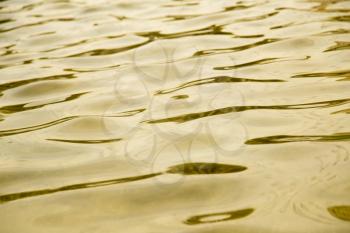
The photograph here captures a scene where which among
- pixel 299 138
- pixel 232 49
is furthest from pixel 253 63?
pixel 299 138

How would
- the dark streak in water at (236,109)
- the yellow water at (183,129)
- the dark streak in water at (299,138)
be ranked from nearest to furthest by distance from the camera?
the yellow water at (183,129), the dark streak in water at (299,138), the dark streak in water at (236,109)

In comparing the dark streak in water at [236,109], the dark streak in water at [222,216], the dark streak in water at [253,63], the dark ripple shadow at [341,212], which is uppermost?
the dark streak in water at [253,63]

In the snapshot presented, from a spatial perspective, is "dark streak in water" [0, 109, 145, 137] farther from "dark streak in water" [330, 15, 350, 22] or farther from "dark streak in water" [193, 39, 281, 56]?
"dark streak in water" [330, 15, 350, 22]

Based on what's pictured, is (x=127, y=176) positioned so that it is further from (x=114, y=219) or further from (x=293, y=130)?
(x=293, y=130)

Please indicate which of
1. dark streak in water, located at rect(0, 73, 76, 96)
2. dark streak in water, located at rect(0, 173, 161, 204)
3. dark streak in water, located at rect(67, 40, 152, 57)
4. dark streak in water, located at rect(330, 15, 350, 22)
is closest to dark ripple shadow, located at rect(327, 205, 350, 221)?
dark streak in water, located at rect(0, 173, 161, 204)

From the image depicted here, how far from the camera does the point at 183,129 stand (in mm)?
1774

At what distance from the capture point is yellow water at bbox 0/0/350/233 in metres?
1.29

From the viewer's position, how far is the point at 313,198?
4.13 ft

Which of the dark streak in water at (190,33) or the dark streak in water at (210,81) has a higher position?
the dark streak in water at (190,33)

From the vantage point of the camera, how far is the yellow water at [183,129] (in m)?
1.29

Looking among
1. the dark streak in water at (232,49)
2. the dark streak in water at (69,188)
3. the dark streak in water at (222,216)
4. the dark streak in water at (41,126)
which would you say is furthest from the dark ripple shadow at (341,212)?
the dark streak in water at (232,49)

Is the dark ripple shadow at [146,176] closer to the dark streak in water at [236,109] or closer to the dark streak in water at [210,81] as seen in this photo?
the dark streak in water at [236,109]

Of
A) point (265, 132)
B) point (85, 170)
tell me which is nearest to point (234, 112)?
point (265, 132)

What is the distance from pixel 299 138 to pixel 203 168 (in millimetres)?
368
